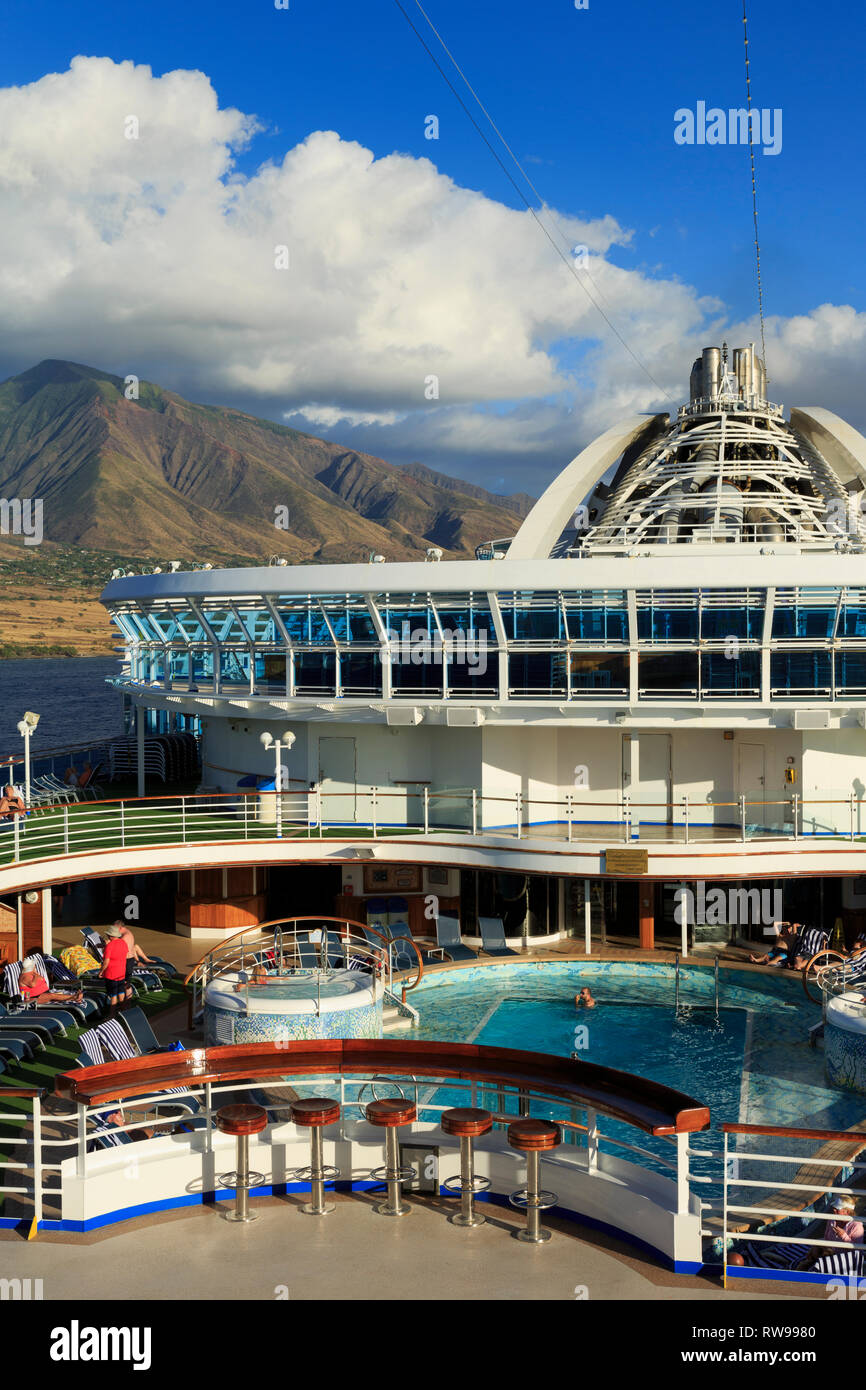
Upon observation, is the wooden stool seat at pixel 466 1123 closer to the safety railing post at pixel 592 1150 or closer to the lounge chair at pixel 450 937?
the safety railing post at pixel 592 1150

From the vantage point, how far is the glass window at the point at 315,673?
2534 centimetres

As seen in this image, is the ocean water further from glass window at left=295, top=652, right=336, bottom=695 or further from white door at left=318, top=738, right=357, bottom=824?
glass window at left=295, top=652, right=336, bottom=695

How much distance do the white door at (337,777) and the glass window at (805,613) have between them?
9221mm

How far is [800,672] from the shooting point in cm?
2319

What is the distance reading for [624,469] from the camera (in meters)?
36.7

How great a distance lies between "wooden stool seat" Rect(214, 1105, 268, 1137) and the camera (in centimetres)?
955

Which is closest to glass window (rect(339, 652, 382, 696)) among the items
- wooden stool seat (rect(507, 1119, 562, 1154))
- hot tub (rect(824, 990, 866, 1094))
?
hot tub (rect(824, 990, 866, 1094))

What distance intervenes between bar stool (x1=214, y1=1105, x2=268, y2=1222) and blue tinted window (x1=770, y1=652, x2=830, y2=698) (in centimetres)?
1602

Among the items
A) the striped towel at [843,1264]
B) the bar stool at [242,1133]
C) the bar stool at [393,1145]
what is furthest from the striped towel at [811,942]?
the bar stool at [242,1133]

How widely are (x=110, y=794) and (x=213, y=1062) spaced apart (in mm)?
20469

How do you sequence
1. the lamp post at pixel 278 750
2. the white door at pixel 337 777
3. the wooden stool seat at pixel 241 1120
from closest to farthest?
the wooden stool seat at pixel 241 1120, the lamp post at pixel 278 750, the white door at pixel 337 777

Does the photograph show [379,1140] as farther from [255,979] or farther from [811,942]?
[811,942]
